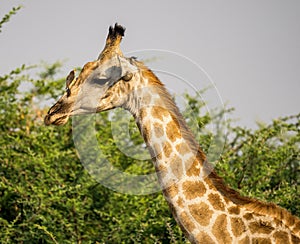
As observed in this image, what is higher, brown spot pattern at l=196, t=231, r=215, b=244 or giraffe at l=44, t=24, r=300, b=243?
giraffe at l=44, t=24, r=300, b=243

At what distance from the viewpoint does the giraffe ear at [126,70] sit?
510 cm

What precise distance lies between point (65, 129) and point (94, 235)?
215cm

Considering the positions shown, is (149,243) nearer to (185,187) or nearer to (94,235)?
(94,235)

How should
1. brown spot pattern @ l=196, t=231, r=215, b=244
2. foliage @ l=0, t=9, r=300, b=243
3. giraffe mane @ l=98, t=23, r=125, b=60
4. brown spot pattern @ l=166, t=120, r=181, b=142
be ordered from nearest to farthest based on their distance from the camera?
brown spot pattern @ l=196, t=231, r=215, b=244
brown spot pattern @ l=166, t=120, r=181, b=142
giraffe mane @ l=98, t=23, r=125, b=60
foliage @ l=0, t=9, r=300, b=243

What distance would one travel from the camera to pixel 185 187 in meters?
4.95

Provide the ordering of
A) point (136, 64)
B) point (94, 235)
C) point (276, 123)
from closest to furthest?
point (136, 64), point (94, 235), point (276, 123)

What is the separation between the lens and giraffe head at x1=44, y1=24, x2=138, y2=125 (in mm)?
5078

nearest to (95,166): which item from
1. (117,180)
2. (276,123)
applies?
(117,180)

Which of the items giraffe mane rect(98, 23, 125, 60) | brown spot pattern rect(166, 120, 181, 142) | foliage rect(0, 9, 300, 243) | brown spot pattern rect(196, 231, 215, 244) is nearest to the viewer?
brown spot pattern rect(196, 231, 215, 244)

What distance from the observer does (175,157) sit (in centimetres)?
504

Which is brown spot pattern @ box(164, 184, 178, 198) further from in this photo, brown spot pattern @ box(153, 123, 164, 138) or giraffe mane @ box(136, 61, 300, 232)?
brown spot pattern @ box(153, 123, 164, 138)

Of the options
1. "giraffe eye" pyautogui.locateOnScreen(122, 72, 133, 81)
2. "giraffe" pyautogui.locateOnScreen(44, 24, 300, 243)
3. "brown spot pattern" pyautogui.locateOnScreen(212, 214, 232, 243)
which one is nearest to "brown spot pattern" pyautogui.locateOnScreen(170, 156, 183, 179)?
"giraffe" pyautogui.locateOnScreen(44, 24, 300, 243)

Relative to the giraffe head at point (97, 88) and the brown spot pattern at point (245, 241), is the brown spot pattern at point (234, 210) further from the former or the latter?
the giraffe head at point (97, 88)

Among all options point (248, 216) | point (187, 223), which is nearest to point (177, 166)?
point (187, 223)
